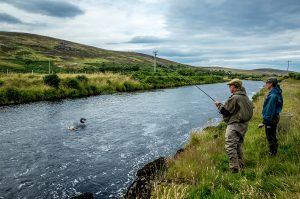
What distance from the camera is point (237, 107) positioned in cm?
841

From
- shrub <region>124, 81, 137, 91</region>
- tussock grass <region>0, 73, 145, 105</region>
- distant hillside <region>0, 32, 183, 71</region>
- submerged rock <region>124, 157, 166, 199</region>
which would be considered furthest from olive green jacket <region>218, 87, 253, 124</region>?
distant hillside <region>0, 32, 183, 71</region>

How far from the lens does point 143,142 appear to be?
16.5 meters

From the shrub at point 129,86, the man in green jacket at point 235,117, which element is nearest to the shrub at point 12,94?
the shrub at point 129,86

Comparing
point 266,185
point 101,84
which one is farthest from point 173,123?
point 101,84

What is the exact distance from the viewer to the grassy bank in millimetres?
6344

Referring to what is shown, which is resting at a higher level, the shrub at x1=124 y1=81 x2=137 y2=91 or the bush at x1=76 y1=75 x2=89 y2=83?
the bush at x1=76 y1=75 x2=89 y2=83

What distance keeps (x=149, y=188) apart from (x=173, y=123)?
13.6m

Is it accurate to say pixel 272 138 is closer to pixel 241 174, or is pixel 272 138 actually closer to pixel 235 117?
pixel 235 117

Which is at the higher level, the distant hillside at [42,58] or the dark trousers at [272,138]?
the distant hillside at [42,58]

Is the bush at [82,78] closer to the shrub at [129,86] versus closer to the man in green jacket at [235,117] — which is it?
the shrub at [129,86]

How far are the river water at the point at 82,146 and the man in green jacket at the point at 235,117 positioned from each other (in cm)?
377

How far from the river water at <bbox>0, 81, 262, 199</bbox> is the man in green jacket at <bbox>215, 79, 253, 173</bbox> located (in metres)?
3.77

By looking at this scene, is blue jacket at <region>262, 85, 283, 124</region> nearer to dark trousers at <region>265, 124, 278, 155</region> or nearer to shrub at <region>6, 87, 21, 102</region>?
dark trousers at <region>265, 124, 278, 155</region>

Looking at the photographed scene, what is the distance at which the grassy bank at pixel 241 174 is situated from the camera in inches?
250
